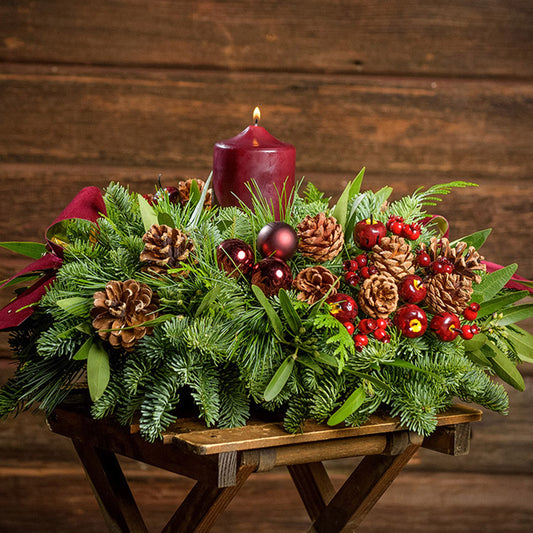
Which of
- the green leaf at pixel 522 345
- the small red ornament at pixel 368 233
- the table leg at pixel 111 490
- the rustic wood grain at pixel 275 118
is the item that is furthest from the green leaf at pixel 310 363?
the rustic wood grain at pixel 275 118

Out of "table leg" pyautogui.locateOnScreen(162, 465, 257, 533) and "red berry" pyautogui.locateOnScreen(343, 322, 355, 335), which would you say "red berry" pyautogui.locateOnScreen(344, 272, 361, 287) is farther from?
"table leg" pyautogui.locateOnScreen(162, 465, 257, 533)

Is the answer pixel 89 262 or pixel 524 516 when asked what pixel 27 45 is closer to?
pixel 89 262

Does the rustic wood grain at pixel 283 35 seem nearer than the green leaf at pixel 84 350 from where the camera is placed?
No

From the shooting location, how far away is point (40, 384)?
22.7 inches

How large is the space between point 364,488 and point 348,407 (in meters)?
0.20

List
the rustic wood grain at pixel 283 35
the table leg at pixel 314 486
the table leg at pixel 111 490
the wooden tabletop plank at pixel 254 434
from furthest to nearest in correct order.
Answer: the rustic wood grain at pixel 283 35 → the table leg at pixel 314 486 → the table leg at pixel 111 490 → the wooden tabletop plank at pixel 254 434

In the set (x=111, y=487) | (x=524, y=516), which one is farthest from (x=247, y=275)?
(x=524, y=516)

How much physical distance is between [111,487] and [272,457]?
0.27 m

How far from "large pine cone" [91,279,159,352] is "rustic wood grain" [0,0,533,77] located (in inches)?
26.4

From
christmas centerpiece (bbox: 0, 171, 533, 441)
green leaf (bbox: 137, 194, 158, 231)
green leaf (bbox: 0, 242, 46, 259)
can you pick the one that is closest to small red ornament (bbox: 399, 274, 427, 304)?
christmas centerpiece (bbox: 0, 171, 533, 441)

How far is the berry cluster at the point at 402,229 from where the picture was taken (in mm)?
580

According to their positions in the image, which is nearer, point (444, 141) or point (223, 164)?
point (223, 164)

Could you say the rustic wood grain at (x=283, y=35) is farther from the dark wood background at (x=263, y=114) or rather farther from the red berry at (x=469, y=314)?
the red berry at (x=469, y=314)

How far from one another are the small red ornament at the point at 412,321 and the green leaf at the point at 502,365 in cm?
9
